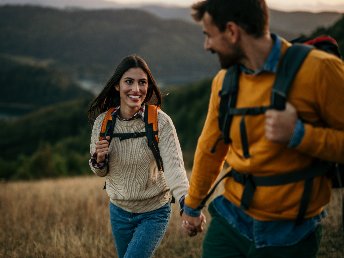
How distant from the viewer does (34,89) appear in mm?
168875

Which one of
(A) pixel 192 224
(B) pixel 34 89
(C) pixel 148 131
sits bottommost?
(B) pixel 34 89

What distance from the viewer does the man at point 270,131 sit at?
1902mm

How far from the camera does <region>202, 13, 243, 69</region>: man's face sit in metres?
2.14

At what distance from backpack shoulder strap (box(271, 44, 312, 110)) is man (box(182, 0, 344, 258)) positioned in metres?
0.03

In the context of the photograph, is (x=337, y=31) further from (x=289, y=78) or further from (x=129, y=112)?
(x=289, y=78)

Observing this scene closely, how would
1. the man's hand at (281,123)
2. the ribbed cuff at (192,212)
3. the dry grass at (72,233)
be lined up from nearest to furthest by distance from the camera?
the man's hand at (281,123), the ribbed cuff at (192,212), the dry grass at (72,233)

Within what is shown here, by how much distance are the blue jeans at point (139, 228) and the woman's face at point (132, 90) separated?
33.1 inches

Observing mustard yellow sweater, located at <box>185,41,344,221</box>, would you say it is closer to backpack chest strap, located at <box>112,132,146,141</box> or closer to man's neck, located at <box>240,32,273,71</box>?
man's neck, located at <box>240,32,273,71</box>

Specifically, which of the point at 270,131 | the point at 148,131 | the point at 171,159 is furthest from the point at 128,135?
the point at 270,131

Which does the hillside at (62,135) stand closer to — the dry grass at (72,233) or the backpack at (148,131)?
the dry grass at (72,233)

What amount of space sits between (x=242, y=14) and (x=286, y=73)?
373mm

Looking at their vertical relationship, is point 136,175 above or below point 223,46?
below

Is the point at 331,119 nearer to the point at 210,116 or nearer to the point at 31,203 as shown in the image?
the point at 210,116

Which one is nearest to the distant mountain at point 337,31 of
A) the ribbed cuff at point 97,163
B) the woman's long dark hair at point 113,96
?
the woman's long dark hair at point 113,96
